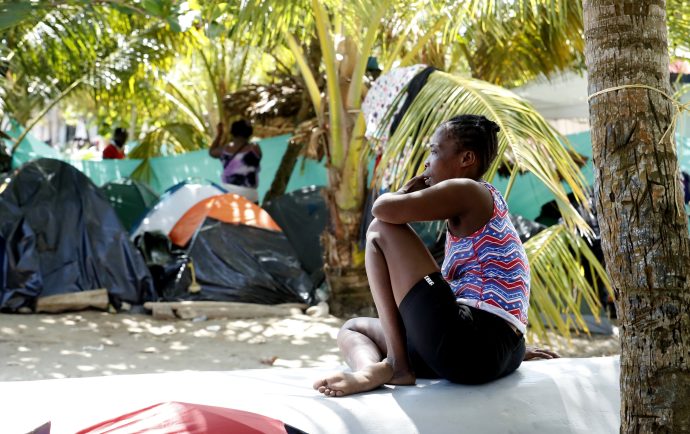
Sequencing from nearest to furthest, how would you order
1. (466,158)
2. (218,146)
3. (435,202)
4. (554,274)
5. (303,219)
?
(435,202), (466,158), (554,274), (303,219), (218,146)

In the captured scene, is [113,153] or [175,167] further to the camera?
[113,153]

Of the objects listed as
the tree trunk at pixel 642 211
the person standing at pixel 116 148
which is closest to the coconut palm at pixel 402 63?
the person standing at pixel 116 148

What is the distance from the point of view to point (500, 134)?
3.82 m

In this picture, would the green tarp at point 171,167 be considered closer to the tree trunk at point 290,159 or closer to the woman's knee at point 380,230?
the tree trunk at point 290,159

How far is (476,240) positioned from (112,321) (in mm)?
4068

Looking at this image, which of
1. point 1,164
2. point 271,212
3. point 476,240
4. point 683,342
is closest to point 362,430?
point 476,240

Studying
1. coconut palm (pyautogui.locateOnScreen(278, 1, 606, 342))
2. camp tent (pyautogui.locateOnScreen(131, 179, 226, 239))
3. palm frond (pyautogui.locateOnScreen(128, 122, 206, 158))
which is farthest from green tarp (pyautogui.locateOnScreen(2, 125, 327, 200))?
coconut palm (pyautogui.locateOnScreen(278, 1, 606, 342))

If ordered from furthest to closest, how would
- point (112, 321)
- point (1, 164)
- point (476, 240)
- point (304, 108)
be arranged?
point (304, 108) < point (1, 164) < point (112, 321) < point (476, 240)

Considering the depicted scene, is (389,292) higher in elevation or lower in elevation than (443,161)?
lower

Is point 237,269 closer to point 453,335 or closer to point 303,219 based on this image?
point 303,219

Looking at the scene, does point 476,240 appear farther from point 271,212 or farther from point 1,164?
point 1,164

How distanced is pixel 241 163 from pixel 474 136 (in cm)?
560

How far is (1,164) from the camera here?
24.7 ft

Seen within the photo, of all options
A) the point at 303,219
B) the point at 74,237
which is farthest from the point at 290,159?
the point at 74,237
